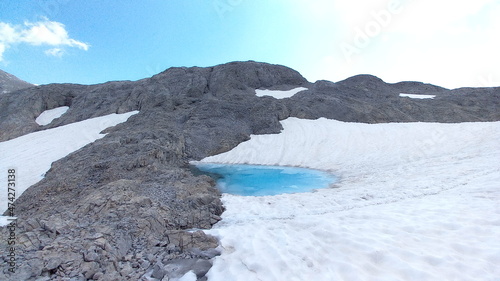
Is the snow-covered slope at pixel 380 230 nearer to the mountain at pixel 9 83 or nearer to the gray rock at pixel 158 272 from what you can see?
the gray rock at pixel 158 272

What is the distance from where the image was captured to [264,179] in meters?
15.7

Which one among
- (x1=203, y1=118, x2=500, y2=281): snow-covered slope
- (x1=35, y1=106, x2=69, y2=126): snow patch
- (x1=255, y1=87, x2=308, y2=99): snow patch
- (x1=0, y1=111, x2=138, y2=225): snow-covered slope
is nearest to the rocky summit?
(x1=35, y1=106, x2=69, y2=126): snow patch

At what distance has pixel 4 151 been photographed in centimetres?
2142

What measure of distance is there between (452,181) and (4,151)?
99.5 feet

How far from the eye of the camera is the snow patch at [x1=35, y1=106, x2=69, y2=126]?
1404 inches

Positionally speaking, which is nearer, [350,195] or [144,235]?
[144,235]

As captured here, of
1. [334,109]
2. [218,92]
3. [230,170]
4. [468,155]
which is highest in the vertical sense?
[218,92]

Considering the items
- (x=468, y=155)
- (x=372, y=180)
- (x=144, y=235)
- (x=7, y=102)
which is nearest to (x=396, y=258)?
(x=144, y=235)

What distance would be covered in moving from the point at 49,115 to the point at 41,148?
68.9 ft

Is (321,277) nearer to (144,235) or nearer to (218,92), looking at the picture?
(144,235)

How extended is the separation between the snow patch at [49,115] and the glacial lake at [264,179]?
2842 centimetres

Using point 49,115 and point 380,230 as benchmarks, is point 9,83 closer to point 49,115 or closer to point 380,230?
point 49,115

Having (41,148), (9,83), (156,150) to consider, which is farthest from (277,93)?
(9,83)

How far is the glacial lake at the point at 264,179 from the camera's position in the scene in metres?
13.0
